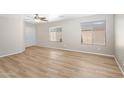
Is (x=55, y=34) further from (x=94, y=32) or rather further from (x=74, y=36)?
(x=94, y=32)

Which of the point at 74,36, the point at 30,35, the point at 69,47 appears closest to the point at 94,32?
the point at 74,36

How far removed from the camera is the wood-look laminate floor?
1535 mm

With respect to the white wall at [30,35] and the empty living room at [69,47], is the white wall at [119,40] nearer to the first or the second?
the empty living room at [69,47]

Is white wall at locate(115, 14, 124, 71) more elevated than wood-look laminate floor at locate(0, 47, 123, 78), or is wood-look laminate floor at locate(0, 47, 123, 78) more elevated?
white wall at locate(115, 14, 124, 71)

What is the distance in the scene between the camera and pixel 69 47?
176 cm

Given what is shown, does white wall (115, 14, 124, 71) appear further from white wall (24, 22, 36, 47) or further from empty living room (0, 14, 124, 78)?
white wall (24, 22, 36, 47)

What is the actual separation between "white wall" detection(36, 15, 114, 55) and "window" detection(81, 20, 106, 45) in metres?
0.06

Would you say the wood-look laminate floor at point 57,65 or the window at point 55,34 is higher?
the window at point 55,34

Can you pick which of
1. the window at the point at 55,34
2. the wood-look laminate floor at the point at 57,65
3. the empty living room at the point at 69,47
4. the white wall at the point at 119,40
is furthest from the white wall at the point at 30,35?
the white wall at the point at 119,40

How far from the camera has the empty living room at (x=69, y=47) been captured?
1.49 m

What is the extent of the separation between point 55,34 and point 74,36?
373 mm

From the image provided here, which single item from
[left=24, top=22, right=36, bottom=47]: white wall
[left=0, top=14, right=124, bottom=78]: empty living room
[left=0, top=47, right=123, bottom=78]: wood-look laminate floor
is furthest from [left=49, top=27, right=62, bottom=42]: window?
[left=24, top=22, right=36, bottom=47]: white wall
